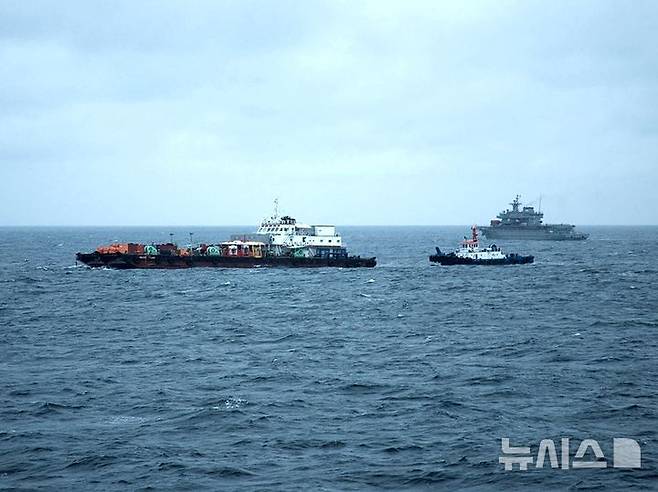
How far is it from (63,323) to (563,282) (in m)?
65.6

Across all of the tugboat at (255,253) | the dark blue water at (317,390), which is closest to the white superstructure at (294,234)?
the tugboat at (255,253)

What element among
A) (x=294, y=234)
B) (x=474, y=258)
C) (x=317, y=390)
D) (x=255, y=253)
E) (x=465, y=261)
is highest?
(x=294, y=234)

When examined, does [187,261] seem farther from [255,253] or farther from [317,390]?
[317,390]

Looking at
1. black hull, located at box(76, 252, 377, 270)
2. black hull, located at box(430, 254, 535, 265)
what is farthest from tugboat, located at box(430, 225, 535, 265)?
black hull, located at box(76, 252, 377, 270)

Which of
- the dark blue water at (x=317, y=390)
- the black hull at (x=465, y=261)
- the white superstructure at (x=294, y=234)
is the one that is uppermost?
the white superstructure at (x=294, y=234)

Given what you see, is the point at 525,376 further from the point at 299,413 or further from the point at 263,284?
the point at 263,284

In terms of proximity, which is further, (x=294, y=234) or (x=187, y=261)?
(x=294, y=234)

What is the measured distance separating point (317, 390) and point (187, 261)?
80.3 meters

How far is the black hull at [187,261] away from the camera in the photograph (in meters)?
112

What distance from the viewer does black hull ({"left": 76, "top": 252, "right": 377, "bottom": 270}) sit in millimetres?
112281

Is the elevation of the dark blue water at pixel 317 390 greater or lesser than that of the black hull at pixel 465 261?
lesser

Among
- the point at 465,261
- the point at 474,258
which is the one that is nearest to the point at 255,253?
the point at 465,261

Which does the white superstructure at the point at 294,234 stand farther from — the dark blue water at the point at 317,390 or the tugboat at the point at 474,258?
the dark blue water at the point at 317,390

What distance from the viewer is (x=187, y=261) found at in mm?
114375
